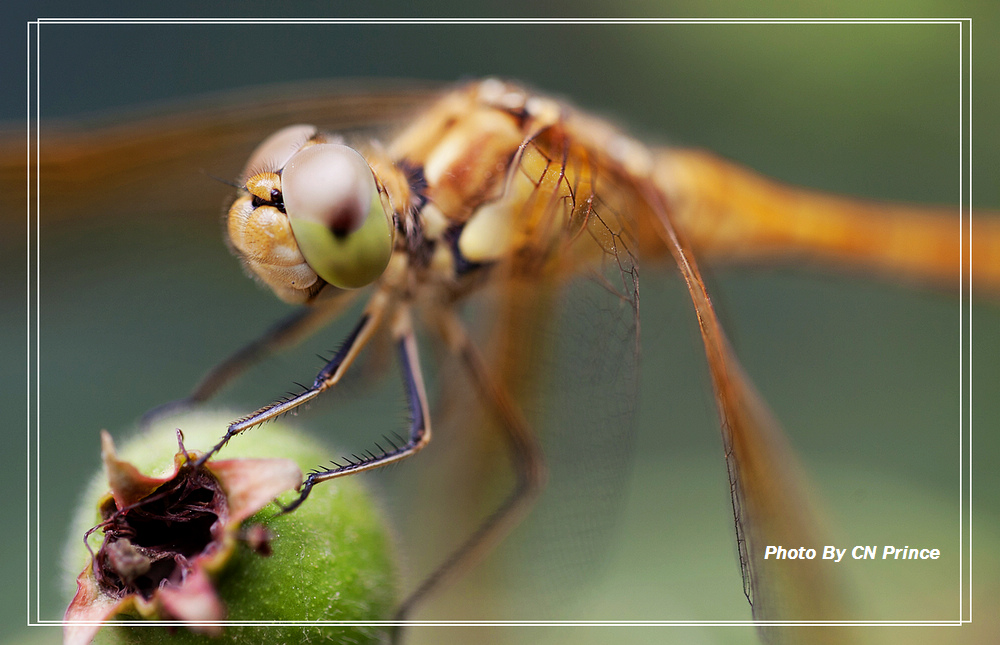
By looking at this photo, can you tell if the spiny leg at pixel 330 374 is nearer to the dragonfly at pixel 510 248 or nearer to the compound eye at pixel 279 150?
the dragonfly at pixel 510 248

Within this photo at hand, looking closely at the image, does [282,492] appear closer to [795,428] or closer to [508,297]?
[508,297]

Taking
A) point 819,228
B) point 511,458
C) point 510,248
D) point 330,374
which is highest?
point 819,228

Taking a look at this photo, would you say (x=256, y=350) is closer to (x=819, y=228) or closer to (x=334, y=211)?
(x=334, y=211)

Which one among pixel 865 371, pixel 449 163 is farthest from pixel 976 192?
pixel 449 163

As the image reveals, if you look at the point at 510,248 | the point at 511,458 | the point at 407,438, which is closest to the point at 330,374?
the point at 407,438

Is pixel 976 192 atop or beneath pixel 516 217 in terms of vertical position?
atop

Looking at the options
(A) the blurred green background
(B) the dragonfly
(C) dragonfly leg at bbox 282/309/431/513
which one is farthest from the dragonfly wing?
(C) dragonfly leg at bbox 282/309/431/513
